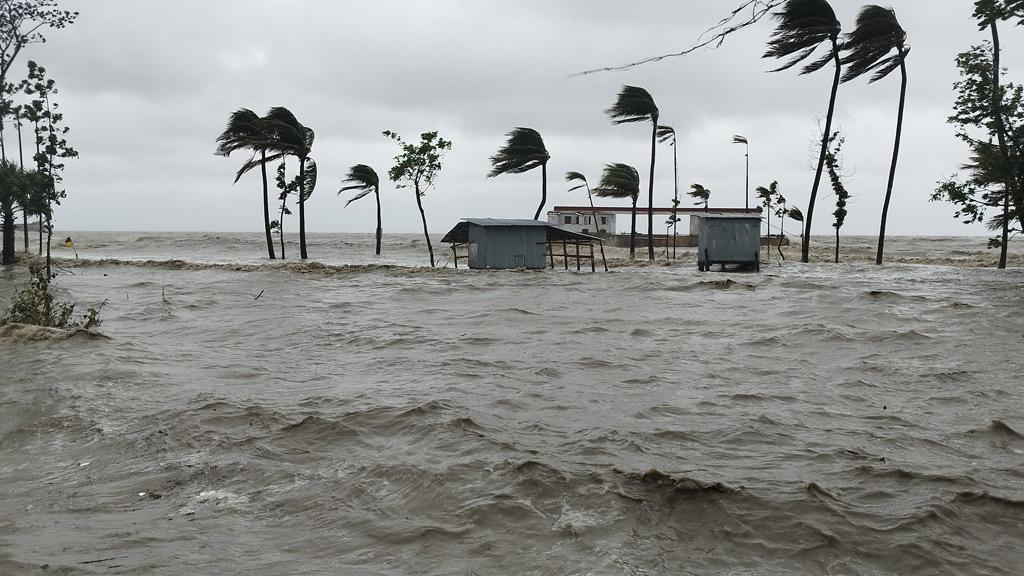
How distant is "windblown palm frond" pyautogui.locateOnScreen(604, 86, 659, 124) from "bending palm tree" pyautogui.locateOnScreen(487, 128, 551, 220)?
3.88m

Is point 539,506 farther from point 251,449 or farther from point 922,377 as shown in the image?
point 922,377

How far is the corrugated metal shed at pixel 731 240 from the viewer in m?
27.8

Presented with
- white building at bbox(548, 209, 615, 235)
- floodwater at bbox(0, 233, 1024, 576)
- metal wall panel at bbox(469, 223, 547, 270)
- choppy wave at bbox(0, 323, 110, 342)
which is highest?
white building at bbox(548, 209, 615, 235)

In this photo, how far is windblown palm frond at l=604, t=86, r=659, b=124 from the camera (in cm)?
3434

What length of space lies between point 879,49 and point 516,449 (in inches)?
1080

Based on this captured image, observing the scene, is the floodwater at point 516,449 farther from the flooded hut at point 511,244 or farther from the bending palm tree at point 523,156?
the bending palm tree at point 523,156

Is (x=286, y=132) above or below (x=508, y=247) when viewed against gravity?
above

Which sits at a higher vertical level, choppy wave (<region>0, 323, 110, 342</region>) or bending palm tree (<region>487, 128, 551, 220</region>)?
bending palm tree (<region>487, 128, 551, 220</region>)

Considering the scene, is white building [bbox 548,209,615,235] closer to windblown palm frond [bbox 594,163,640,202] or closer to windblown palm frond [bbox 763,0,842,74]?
windblown palm frond [bbox 594,163,640,202]

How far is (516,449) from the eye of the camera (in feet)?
18.9

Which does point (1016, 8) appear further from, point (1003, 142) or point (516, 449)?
point (516, 449)

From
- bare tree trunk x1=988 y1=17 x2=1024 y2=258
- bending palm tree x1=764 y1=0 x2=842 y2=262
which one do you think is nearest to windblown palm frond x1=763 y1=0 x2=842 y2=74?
bending palm tree x1=764 y1=0 x2=842 y2=262

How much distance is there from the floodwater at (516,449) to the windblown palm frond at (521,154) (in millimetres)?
24357

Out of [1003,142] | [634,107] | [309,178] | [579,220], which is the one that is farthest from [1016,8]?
[579,220]
